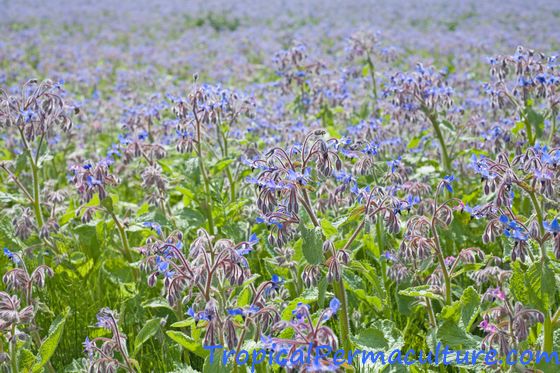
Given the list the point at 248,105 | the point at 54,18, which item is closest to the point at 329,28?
the point at 54,18

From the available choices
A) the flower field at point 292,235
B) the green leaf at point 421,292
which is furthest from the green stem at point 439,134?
the green leaf at point 421,292

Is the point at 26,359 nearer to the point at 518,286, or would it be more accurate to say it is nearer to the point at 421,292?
the point at 421,292

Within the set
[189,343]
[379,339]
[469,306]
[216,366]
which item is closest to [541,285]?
[469,306]

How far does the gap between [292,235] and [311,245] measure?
0.16m

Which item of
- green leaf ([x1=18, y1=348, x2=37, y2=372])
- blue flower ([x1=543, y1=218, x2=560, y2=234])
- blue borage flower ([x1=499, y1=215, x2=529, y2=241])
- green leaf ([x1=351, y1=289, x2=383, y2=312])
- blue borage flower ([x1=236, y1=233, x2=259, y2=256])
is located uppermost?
blue flower ([x1=543, y1=218, x2=560, y2=234])

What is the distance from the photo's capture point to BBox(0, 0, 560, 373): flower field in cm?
226

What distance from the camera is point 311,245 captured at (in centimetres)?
228

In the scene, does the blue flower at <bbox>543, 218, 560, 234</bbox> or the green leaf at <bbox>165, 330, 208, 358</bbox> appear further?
the green leaf at <bbox>165, 330, 208, 358</bbox>

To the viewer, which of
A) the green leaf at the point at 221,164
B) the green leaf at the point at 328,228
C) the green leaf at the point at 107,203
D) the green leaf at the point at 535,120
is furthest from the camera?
the green leaf at the point at 535,120

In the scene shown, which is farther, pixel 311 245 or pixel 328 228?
pixel 328 228

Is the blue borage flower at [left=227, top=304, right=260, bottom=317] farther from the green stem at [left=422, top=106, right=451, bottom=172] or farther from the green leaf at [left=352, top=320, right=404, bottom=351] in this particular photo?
the green stem at [left=422, top=106, right=451, bottom=172]

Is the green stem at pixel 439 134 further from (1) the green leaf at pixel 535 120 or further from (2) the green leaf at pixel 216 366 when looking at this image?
(2) the green leaf at pixel 216 366

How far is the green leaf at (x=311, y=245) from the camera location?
89.0 inches

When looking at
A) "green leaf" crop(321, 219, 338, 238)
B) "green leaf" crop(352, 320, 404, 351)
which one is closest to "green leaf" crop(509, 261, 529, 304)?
"green leaf" crop(352, 320, 404, 351)
